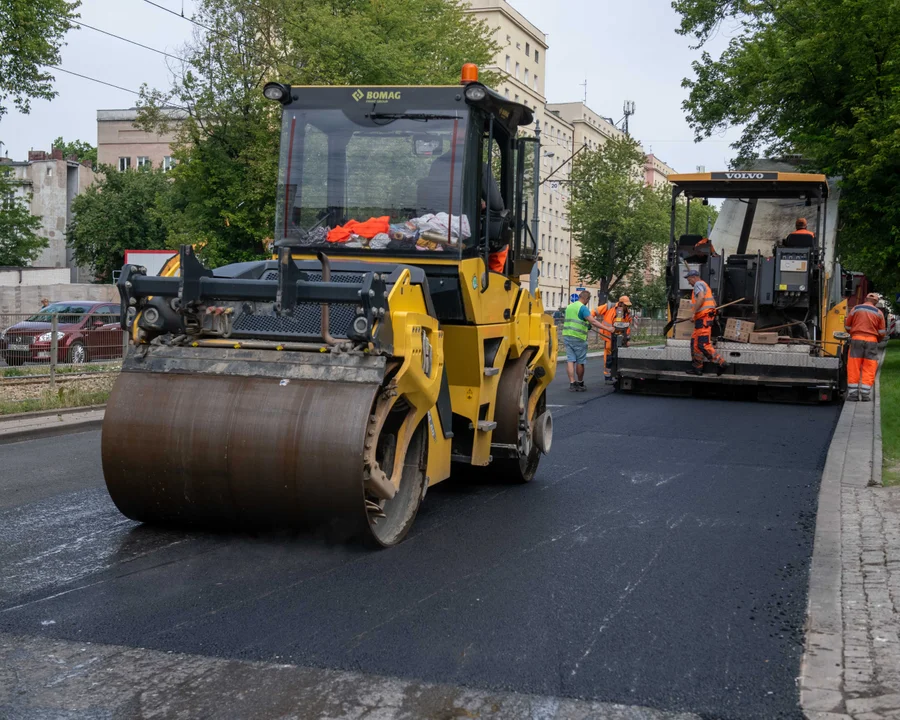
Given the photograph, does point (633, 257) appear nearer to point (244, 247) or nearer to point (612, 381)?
point (244, 247)

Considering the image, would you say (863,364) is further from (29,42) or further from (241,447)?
(29,42)

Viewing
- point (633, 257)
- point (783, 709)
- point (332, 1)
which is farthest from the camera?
point (633, 257)

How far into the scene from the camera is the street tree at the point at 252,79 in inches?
1043

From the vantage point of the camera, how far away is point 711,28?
2758 cm

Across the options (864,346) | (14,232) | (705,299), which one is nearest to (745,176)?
(705,299)

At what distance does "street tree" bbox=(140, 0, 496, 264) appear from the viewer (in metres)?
26.5

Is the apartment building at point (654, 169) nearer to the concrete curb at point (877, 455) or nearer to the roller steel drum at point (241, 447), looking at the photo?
the concrete curb at point (877, 455)

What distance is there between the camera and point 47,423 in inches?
477

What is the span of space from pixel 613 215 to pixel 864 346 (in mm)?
35800

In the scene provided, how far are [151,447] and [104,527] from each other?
42.1 inches

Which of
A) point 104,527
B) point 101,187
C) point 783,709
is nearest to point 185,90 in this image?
point 104,527

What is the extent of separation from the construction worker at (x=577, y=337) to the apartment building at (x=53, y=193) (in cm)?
5482

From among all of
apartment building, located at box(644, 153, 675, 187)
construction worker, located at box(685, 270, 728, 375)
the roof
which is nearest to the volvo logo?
the roof

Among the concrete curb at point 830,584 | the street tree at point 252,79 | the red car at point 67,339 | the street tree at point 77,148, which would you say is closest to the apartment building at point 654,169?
the street tree at point 77,148
